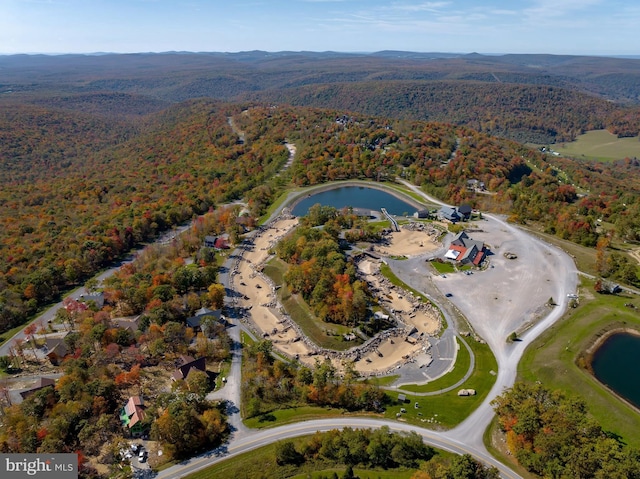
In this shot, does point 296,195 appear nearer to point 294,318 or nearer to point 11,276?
point 294,318

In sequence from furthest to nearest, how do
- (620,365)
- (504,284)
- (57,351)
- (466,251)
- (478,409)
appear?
(466,251)
(504,284)
(620,365)
(57,351)
(478,409)

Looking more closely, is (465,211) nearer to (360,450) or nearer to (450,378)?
(450,378)

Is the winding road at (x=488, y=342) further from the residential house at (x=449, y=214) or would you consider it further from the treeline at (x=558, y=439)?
the residential house at (x=449, y=214)

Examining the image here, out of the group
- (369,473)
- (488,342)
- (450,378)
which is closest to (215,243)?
(450,378)

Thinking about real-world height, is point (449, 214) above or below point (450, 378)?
above

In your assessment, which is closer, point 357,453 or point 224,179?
point 357,453

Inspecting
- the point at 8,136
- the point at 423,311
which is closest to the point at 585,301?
the point at 423,311
